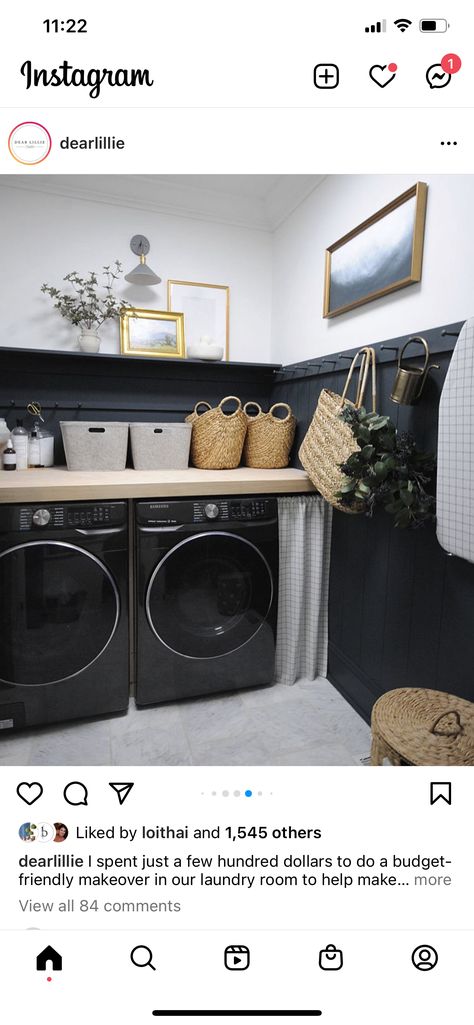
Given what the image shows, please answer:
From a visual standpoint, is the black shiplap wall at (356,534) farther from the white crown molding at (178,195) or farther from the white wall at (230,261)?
the white crown molding at (178,195)

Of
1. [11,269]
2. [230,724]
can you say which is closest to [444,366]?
[230,724]

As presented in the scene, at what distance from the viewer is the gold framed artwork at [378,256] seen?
4.57 ft

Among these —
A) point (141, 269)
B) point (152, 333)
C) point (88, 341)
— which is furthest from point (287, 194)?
point (88, 341)
